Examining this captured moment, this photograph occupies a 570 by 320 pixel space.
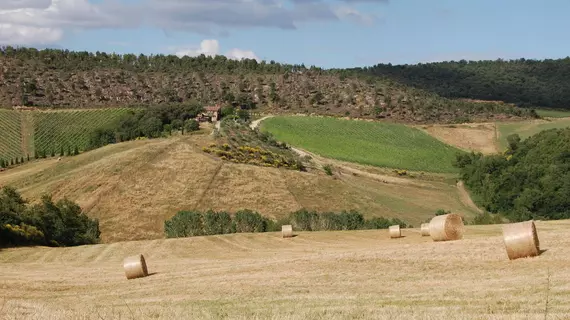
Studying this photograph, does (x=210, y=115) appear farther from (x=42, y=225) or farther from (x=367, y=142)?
(x=42, y=225)

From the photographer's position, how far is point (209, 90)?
167 metres

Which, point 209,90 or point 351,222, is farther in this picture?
point 209,90

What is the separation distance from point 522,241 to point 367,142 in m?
101

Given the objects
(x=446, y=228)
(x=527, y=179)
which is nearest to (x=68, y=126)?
(x=527, y=179)

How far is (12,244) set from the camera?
137 feet

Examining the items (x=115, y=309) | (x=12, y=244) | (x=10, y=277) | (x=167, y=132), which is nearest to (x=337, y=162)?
(x=167, y=132)

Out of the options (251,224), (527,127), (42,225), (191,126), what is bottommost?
(251,224)

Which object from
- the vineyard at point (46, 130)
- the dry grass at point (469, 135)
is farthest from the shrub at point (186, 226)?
the dry grass at point (469, 135)

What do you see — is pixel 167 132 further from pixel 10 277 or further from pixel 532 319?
pixel 532 319

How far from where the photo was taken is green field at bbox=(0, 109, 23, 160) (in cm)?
10769

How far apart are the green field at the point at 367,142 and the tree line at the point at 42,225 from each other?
57532 mm

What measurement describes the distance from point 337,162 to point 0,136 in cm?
5163

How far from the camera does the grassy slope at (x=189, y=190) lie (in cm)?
6788

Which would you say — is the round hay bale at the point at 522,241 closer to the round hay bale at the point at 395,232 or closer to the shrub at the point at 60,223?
the round hay bale at the point at 395,232
